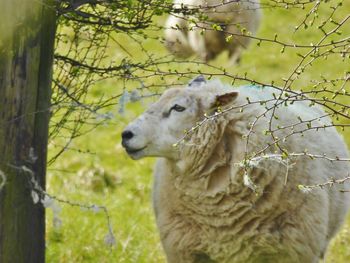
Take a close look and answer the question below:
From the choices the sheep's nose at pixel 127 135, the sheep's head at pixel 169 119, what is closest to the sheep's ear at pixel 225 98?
the sheep's head at pixel 169 119

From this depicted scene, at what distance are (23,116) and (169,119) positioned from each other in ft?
4.08

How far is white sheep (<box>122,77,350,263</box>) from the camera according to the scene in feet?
18.9

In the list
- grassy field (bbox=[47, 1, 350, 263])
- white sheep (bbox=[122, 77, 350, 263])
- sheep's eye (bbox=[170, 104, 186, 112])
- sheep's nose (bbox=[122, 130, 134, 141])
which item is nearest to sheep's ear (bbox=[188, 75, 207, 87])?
white sheep (bbox=[122, 77, 350, 263])

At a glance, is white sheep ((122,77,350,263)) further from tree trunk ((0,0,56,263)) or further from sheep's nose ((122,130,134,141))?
tree trunk ((0,0,56,263))

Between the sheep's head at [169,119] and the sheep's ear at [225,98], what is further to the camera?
the sheep's ear at [225,98]

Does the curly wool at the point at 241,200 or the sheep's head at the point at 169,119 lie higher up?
the sheep's head at the point at 169,119

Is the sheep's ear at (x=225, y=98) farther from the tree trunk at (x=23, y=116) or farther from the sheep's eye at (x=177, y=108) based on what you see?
the tree trunk at (x=23, y=116)

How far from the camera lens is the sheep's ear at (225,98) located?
588cm

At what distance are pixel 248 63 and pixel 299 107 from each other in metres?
10.4

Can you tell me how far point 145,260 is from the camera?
7.16 m

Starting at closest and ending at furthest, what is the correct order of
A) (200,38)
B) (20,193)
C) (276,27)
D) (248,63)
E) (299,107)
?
(20,193) < (299,107) < (200,38) < (248,63) < (276,27)

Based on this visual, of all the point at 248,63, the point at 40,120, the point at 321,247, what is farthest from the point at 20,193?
the point at 248,63

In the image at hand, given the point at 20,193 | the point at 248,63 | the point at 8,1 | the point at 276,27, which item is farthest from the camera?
the point at 276,27

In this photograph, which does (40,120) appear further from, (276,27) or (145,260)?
(276,27)
